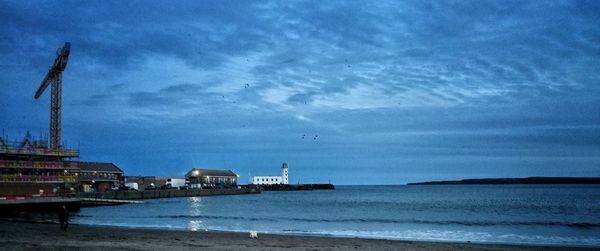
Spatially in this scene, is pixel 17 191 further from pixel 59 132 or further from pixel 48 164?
pixel 59 132

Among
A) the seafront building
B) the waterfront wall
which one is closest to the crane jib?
the waterfront wall

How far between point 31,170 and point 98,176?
6024 cm

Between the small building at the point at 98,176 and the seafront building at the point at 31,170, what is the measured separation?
44.0 metres

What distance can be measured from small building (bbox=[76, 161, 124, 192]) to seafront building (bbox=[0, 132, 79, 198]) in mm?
43954

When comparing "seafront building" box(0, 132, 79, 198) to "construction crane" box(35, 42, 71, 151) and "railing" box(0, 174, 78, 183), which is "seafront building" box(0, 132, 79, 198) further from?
"construction crane" box(35, 42, 71, 151)

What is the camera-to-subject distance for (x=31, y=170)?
221 ft

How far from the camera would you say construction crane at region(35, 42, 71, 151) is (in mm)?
102812

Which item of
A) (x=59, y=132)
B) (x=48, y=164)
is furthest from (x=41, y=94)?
(x=48, y=164)

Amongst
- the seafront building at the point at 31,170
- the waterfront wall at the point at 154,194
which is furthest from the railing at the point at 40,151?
the waterfront wall at the point at 154,194

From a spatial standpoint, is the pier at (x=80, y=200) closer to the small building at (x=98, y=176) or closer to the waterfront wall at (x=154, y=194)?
the waterfront wall at (x=154, y=194)

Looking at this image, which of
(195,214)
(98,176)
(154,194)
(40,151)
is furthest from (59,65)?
(195,214)

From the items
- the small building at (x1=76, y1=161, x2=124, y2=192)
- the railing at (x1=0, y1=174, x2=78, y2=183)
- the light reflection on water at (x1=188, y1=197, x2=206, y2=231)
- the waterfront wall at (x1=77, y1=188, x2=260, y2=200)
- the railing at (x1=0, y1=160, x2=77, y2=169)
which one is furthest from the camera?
the small building at (x1=76, y1=161, x2=124, y2=192)

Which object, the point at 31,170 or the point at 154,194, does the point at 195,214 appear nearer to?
the point at 31,170

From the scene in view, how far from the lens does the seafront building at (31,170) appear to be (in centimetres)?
6378
